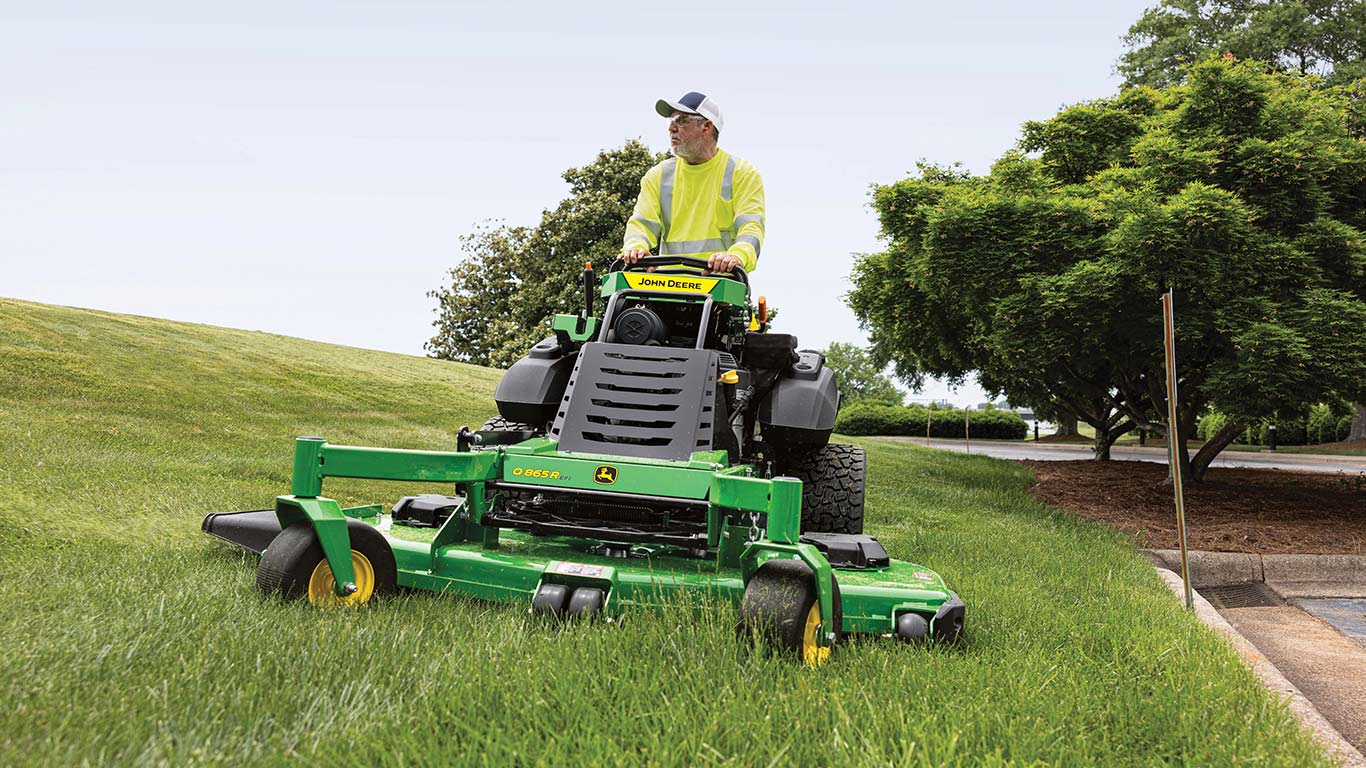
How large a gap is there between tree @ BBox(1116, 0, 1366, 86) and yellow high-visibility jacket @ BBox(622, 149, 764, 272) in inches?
922

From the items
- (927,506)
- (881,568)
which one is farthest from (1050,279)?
(881,568)

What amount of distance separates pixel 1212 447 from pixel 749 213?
1263cm

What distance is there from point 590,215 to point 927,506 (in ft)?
73.4

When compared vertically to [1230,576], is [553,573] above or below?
above

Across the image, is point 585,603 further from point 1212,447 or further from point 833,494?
point 1212,447

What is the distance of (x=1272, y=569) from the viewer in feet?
30.4

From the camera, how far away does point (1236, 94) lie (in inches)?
483

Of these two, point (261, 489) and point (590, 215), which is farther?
point (590, 215)

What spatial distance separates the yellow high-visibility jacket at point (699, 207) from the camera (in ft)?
18.6

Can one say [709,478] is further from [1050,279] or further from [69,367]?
[69,367]

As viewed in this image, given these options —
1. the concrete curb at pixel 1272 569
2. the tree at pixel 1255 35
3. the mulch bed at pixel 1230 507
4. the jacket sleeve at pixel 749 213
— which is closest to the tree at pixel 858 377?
the tree at pixel 1255 35

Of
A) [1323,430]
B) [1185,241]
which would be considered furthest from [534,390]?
[1323,430]

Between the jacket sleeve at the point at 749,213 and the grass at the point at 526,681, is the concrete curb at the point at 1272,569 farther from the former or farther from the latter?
the jacket sleeve at the point at 749,213

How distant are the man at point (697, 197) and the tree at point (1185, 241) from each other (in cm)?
705
